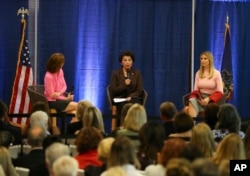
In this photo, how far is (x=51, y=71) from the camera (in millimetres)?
9227

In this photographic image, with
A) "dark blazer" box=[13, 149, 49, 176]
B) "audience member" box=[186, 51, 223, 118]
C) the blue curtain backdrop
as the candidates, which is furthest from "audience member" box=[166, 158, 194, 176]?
the blue curtain backdrop

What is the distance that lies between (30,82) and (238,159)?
574 centimetres

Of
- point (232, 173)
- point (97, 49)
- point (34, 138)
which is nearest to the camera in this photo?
point (232, 173)

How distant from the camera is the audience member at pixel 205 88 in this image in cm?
925

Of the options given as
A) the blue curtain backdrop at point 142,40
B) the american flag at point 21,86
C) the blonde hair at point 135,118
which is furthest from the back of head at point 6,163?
the blue curtain backdrop at point 142,40

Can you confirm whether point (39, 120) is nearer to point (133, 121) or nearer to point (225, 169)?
point (133, 121)

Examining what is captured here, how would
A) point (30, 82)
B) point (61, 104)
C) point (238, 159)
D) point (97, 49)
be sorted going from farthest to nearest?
1. point (97, 49)
2. point (30, 82)
3. point (61, 104)
4. point (238, 159)

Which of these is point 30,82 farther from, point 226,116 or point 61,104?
point 226,116

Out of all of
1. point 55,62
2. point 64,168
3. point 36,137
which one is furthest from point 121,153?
point 55,62

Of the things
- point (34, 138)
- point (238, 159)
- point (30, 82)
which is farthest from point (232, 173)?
point (30, 82)

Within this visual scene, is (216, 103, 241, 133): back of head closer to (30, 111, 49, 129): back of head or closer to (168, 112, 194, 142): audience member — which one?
(168, 112, 194, 142): audience member

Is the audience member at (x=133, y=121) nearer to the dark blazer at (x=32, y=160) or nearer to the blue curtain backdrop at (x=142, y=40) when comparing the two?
the dark blazer at (x=32, y=160)

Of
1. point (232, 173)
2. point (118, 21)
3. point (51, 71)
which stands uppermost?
point (118, 21)

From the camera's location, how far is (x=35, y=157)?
18.6ft
